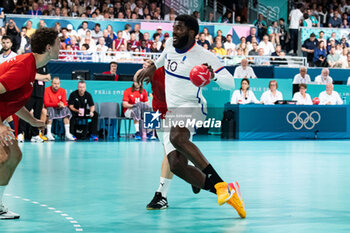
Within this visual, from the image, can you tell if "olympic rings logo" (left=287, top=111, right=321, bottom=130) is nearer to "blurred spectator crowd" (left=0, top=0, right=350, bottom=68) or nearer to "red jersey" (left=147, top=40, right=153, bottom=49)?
"blurred spectator crowd" (left=0, top=0, right=350, bottom=68)

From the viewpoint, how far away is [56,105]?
55.5 ft

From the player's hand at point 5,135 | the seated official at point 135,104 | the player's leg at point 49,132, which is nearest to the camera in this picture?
the player's hand at point 5,135

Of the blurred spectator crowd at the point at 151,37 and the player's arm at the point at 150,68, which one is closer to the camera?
the player's arm at the point at 150,68

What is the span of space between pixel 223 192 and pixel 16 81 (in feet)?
7.46

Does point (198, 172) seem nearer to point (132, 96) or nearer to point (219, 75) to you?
point (219, 75)

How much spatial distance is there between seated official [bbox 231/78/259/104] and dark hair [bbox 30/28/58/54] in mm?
12655

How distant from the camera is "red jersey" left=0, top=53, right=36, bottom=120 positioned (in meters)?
5.68

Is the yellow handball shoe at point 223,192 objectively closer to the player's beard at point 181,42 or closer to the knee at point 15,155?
the player's beard at point 181,42

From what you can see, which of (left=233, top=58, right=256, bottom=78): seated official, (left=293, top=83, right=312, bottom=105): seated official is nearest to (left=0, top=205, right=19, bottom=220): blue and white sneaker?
(left=293, top=83, right=312, bottom=105): seated official

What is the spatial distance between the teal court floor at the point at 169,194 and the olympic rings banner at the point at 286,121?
433 centimetres

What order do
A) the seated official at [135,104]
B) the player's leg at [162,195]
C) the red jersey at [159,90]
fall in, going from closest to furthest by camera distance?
the player's leg at [162,195] → the red jersey at [159,90] → the seated official at [135,104]

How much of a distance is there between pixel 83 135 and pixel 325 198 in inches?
442

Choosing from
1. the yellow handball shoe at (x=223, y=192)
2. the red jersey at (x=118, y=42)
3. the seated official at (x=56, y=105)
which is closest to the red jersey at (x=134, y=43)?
the red jersey at (x=118, y=42)

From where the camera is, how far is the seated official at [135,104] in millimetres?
17609
